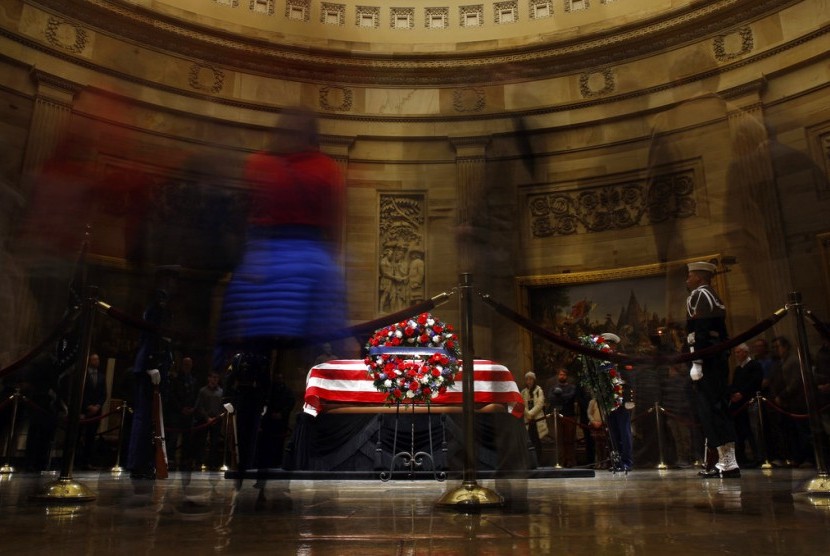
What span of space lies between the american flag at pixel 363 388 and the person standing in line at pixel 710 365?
1907 millimetres

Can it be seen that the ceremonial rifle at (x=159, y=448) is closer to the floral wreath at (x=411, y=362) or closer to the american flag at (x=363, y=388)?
the american flag at (x=363, y=388)

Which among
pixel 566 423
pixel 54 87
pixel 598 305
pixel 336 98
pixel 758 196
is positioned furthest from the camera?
pixel 336 98

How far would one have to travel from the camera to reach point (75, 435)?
3965mm

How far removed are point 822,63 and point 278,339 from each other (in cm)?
1170

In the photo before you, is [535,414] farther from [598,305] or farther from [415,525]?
[415,525]

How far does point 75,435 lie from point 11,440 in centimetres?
478

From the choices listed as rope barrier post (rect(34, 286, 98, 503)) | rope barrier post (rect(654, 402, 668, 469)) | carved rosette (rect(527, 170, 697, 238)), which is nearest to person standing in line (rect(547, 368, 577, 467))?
rope barrier post (rect(654, 402, 668, 469))

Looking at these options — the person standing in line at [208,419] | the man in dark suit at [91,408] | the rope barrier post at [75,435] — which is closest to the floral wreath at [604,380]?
the person standing in line at [208,419]

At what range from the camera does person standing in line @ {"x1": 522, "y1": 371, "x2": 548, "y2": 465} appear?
9367 millimetres

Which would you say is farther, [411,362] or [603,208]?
[603,208]

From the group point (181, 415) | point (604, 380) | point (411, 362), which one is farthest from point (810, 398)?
point (181, 415)

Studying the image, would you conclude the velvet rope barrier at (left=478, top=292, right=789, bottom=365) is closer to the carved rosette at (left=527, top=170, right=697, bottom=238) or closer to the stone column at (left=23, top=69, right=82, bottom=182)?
the carved rosette at (left=527, top=170, right=697, bottom=238)

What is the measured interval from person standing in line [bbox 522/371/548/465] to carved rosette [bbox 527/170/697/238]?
4.32 meters

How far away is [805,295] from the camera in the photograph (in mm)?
10250
